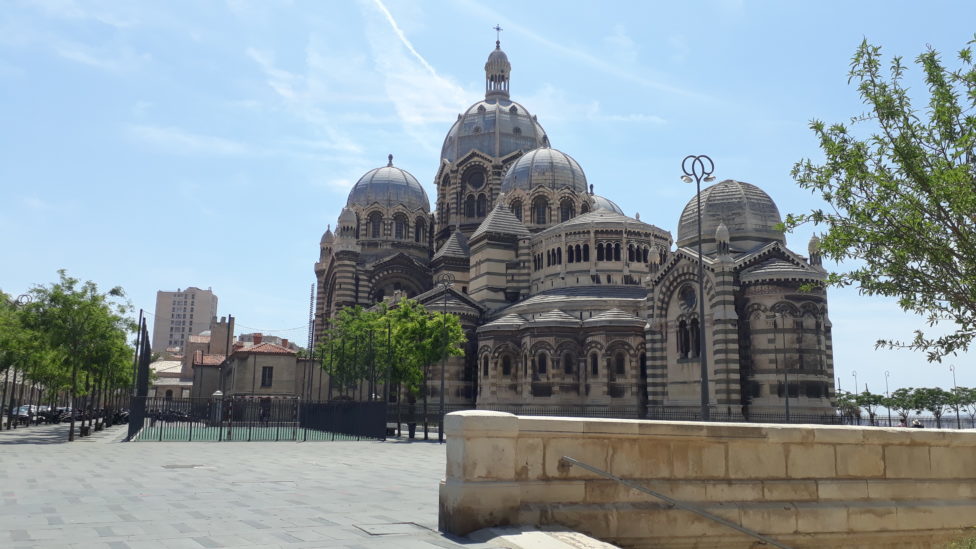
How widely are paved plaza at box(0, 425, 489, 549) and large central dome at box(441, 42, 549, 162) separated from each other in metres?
49.9

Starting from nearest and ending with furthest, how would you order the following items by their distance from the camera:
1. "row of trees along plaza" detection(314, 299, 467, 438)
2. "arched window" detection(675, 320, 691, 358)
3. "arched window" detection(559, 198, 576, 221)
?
1. "row of trees along plaza" detection(314, 299, 467, 438)
2. "arched window" detection(675, 320, 691, 358)
3. "arched window" detection(559, 198, 576, 221)

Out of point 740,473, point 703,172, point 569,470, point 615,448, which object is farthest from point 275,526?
point 703,172

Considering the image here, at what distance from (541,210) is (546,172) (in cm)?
321

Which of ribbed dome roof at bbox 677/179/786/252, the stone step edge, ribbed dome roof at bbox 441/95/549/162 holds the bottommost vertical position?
the stone step edge

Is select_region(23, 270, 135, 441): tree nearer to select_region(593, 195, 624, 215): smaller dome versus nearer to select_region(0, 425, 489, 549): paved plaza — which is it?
select_region(0, 425, 489, 549): paved plaza

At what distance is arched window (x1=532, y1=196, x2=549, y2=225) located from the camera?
204ft

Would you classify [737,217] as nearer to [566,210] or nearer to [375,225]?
[566,210]

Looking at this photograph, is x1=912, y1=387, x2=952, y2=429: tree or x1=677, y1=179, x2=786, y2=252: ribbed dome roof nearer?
x1=677, y1=179, x2=786, y2=252: ribbed dome roof

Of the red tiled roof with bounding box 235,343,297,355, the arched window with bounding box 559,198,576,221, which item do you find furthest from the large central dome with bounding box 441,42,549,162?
the red tiled roof with bounding box 235,343,297,355

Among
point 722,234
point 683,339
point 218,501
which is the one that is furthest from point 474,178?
point 218,501

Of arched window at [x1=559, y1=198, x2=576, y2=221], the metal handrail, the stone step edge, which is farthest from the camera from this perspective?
arched window at [x1=559, y1=198, x2=576, y2=221]

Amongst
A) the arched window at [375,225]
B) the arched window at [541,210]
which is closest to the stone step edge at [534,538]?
the arched window at [541,210]

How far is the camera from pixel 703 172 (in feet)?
92.3

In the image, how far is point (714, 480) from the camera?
10.2 meters
